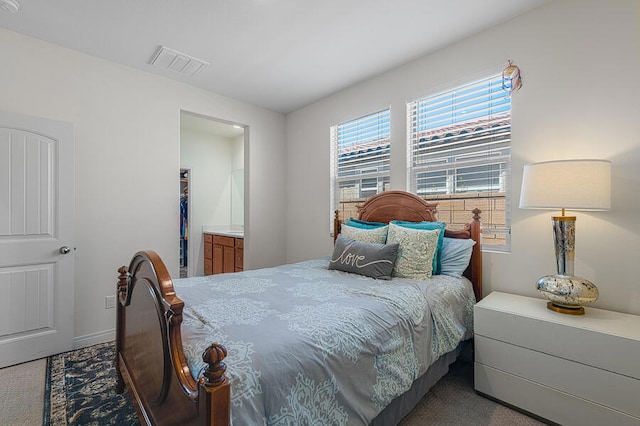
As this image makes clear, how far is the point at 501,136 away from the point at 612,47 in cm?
77

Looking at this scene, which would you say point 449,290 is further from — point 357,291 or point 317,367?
point 317,367

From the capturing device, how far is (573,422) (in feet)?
5.25

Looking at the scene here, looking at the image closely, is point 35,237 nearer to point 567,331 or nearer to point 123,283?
point 123,283

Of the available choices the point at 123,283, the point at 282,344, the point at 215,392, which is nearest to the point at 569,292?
the point at 282,344

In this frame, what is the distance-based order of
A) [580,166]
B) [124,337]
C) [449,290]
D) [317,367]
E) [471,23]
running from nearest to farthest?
[317,367]
[580,166]
[124,337]
[449,290]
[471,23]

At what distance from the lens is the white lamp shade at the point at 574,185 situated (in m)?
1.68

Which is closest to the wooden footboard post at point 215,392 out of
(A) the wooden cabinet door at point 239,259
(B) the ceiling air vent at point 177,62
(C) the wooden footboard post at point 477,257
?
(C) the wooden footboard post at point 477,257

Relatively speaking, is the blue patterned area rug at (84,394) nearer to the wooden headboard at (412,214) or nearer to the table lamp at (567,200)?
the wooden headboard at (412,214)

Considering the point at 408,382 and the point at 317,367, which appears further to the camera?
the point at 408,382

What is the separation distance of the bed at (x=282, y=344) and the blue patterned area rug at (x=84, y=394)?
0.50 feet

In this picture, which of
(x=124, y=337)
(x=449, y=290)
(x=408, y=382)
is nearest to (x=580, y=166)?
(x=449, y=290)

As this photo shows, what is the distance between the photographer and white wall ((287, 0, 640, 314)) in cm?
181

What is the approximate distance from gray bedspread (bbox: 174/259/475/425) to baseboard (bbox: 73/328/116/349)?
57.5 inches

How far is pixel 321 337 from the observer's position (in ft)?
4.06
